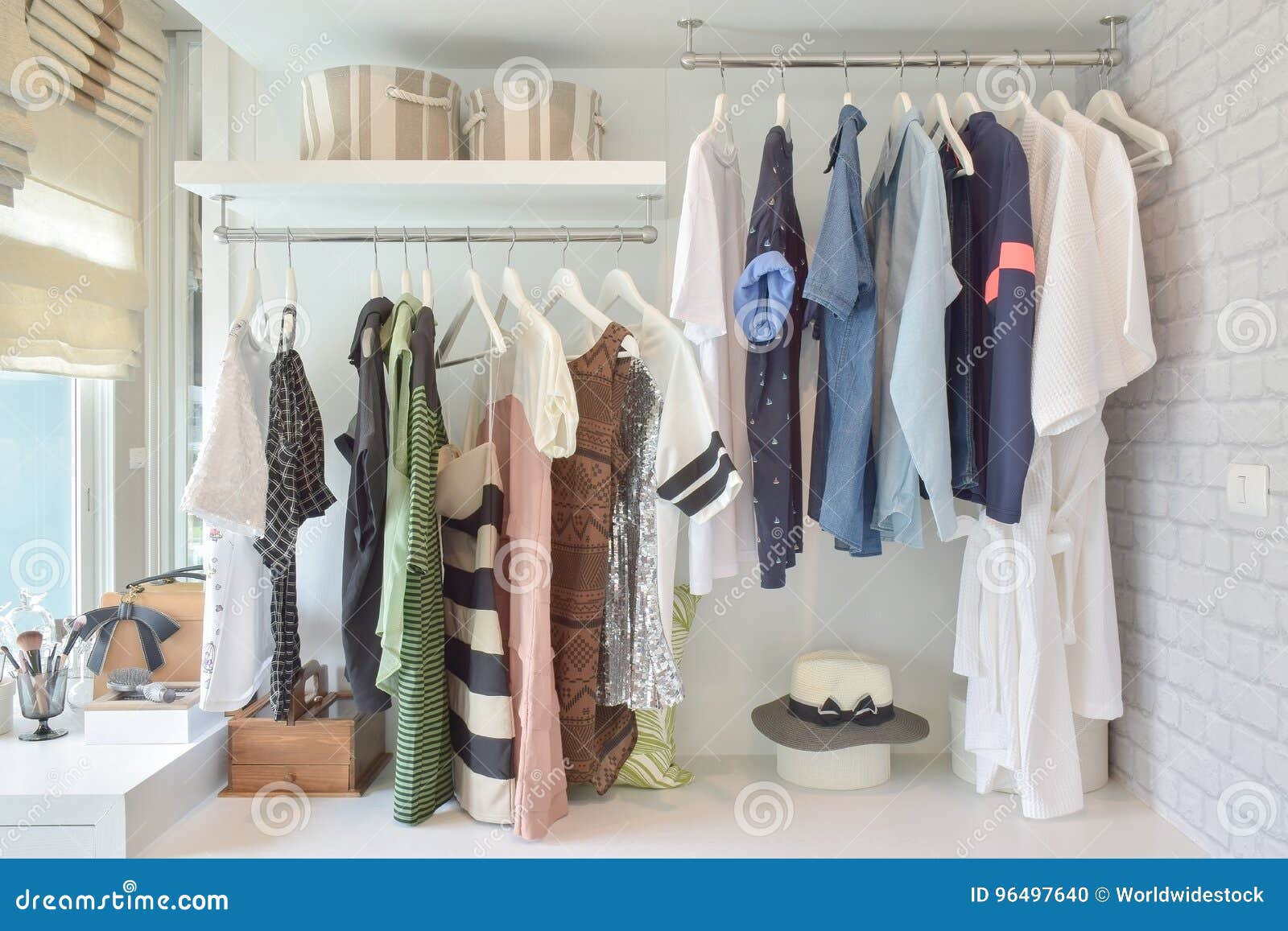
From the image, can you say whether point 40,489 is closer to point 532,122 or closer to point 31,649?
point 31,649

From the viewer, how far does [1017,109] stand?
1747 millimetres

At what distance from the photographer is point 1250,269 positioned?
143 cm

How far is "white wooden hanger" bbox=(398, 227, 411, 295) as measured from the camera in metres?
1.74

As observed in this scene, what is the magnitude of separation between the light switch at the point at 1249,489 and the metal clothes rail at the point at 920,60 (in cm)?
84

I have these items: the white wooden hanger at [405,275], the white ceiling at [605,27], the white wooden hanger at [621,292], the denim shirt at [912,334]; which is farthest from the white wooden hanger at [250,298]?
the denim shirt at [912,334]

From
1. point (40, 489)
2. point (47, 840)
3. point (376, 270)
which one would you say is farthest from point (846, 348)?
point (40, 489)

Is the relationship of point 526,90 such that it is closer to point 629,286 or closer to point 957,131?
point 629,286

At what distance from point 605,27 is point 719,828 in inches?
59.5

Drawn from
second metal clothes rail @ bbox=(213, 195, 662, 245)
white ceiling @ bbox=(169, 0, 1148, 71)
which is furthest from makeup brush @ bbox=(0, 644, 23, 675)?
white ceiling @ bbox=(169, 0, 1148, 71)

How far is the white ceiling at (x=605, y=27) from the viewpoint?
171 cm

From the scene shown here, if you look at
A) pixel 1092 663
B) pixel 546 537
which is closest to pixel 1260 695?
pixel 1092 663

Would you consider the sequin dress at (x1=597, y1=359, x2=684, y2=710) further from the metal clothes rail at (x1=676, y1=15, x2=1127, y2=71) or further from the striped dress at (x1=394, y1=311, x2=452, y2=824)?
the metal clothes rail at (x1=676, y1=15, x2=1127, y2=71)

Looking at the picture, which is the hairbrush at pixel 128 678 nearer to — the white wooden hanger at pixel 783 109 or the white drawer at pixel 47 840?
the white drawer at pixel 47 840

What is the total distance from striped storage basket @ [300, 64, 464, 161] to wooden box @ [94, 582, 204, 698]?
911mm
